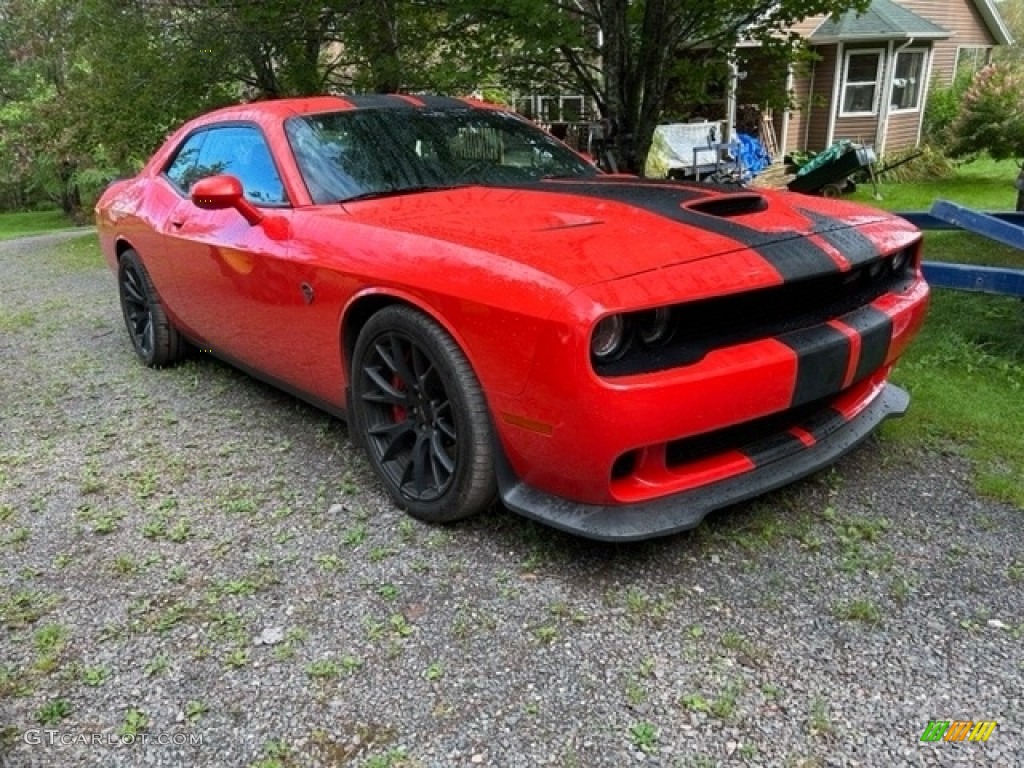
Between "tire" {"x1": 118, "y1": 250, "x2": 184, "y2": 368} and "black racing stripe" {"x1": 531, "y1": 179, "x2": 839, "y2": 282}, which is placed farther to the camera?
"tire" {"x1": 118, "y1": 250, "x2": 184, "y2": 368}

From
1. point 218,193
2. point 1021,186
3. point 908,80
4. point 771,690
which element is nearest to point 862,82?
point 908,80

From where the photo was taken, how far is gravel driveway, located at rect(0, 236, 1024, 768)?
1.92 meters

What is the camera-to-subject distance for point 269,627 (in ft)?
7.75

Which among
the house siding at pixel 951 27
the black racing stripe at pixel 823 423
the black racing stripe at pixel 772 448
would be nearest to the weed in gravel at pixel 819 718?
the black racing stripe at pixel 772 448

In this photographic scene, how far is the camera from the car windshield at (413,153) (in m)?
3.34

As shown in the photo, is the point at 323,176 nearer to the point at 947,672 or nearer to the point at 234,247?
the point at 234,247

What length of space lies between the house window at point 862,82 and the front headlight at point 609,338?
17.9m

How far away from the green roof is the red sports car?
50.4 feet

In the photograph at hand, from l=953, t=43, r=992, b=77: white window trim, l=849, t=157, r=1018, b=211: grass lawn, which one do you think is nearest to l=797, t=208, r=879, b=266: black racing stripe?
l=849, t=157, r=1018, b=211: grass lawn

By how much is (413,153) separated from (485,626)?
212 cm

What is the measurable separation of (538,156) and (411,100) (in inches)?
26.6

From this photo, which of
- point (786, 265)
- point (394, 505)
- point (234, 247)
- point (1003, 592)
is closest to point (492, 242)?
point (786, 265)

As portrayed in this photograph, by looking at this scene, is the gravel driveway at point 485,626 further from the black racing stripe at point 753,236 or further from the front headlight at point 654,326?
the black racing stripe at point 753,236

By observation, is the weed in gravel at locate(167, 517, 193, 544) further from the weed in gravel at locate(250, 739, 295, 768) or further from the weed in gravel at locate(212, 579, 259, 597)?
the weed in gravel at locate(250, 739, 295, 768)
